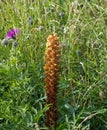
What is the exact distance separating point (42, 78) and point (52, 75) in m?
0.35

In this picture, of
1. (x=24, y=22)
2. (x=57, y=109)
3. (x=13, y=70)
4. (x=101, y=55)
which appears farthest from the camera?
(x=24, y=22)

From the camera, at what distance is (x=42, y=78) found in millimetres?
2178

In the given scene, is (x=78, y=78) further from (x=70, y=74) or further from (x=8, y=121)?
(x=8, y=121)

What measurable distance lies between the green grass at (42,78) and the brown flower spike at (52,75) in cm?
4

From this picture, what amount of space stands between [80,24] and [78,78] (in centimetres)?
50

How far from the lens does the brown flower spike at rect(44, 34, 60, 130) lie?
1.78 m

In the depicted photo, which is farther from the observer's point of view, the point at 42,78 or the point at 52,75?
the point at 42,78

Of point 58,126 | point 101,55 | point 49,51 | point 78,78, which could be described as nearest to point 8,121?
point 58,126

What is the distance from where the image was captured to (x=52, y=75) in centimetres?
183

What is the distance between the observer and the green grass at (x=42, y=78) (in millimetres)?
1839

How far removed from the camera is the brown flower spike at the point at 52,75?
1781mm

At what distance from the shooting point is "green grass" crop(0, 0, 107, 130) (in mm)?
1839

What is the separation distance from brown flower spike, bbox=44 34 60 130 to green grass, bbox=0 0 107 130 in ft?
0.15

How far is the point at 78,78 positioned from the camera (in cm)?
231
